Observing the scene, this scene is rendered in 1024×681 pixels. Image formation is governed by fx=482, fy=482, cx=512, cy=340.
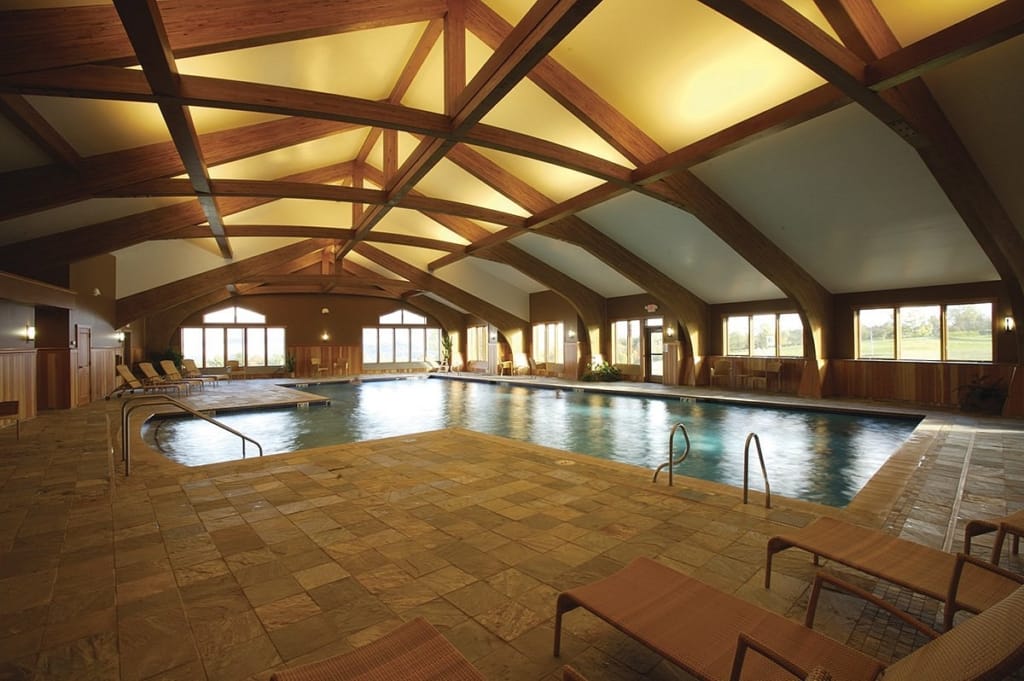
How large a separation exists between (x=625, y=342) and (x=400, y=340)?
10.6 m

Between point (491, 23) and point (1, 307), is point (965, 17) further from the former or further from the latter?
Result: point (1, 307)

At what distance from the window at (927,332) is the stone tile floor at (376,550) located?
16.7ft

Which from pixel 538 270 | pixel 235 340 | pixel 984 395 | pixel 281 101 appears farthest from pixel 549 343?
pixel 281 101

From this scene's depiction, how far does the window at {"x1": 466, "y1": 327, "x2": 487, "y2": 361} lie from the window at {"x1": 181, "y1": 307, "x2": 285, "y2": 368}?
307 inches

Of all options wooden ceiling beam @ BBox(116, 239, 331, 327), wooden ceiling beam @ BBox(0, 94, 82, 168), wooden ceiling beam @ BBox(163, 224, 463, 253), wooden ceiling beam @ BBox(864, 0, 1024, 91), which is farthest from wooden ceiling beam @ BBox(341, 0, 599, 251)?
wooden ceiling beam @ BBox(116, 239, 331, 327)

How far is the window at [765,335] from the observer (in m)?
11.7

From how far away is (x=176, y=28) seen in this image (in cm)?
414

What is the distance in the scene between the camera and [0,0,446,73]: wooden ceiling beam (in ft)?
12.7

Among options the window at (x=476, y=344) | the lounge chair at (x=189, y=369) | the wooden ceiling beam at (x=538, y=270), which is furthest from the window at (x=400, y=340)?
the wooden ceiling beam at (x=538, y=270)

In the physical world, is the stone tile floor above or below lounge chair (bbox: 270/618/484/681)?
below

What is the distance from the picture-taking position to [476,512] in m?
3.52

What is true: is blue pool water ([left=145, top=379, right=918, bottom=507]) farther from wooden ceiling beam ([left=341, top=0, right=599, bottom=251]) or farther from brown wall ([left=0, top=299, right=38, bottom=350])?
wooden ceiling beam ([left=341, top=0, right=599, bottom=251])

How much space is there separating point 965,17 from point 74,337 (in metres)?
14.1

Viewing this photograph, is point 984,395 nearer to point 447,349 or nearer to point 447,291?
point 447,291
